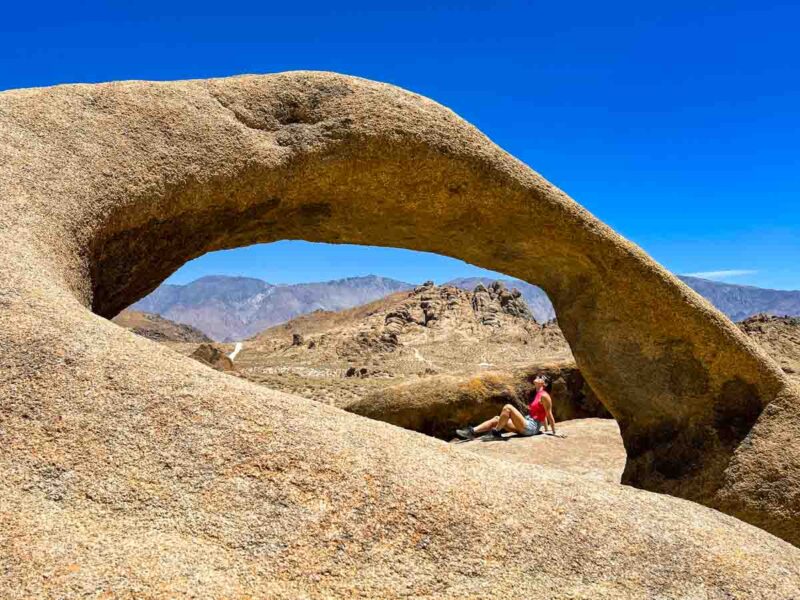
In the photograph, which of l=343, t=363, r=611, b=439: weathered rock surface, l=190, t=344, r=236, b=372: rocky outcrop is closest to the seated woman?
l=343, t=363, r=611, b=439: weathered rock surface

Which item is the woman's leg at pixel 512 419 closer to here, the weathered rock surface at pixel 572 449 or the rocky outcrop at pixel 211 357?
the weathered rock surface at pixel 572 449

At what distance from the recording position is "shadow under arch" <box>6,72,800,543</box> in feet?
16.8

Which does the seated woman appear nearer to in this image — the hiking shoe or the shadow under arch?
the hiking shoe

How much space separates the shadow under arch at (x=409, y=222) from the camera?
16.8 ft

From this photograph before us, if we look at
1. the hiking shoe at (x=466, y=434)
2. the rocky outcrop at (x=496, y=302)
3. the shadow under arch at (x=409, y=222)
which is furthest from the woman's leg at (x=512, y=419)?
the rocky outcrop at (x=496, y=302)

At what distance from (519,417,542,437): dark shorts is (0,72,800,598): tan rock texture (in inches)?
171

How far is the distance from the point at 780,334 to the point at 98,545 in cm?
2626

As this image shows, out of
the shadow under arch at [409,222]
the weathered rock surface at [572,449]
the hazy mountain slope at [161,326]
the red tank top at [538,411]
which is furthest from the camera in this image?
the hazy mountain slope at [161,326]

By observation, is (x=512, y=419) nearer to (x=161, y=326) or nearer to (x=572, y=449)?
(x=572, y=449)

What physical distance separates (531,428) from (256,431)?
27.5ft

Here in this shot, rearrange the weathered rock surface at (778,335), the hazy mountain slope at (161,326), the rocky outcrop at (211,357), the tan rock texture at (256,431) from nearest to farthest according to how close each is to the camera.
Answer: the tan rock texture at (256,431) < the weathered rock surface at (778,335) < the rocky outcrop at (211,357) < the hazy mountain slope at (161,326)

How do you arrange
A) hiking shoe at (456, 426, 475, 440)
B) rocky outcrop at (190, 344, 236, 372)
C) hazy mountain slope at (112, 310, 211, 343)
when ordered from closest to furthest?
hiking shoe at (456, 426, 475, 440) → rocky outcrop at (190, 344, 236, 372) → hazy mountain slope at (112, 310, 211, 343)

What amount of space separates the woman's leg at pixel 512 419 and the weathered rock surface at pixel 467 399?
189cm

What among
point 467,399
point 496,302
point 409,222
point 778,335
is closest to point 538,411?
point 467,399
